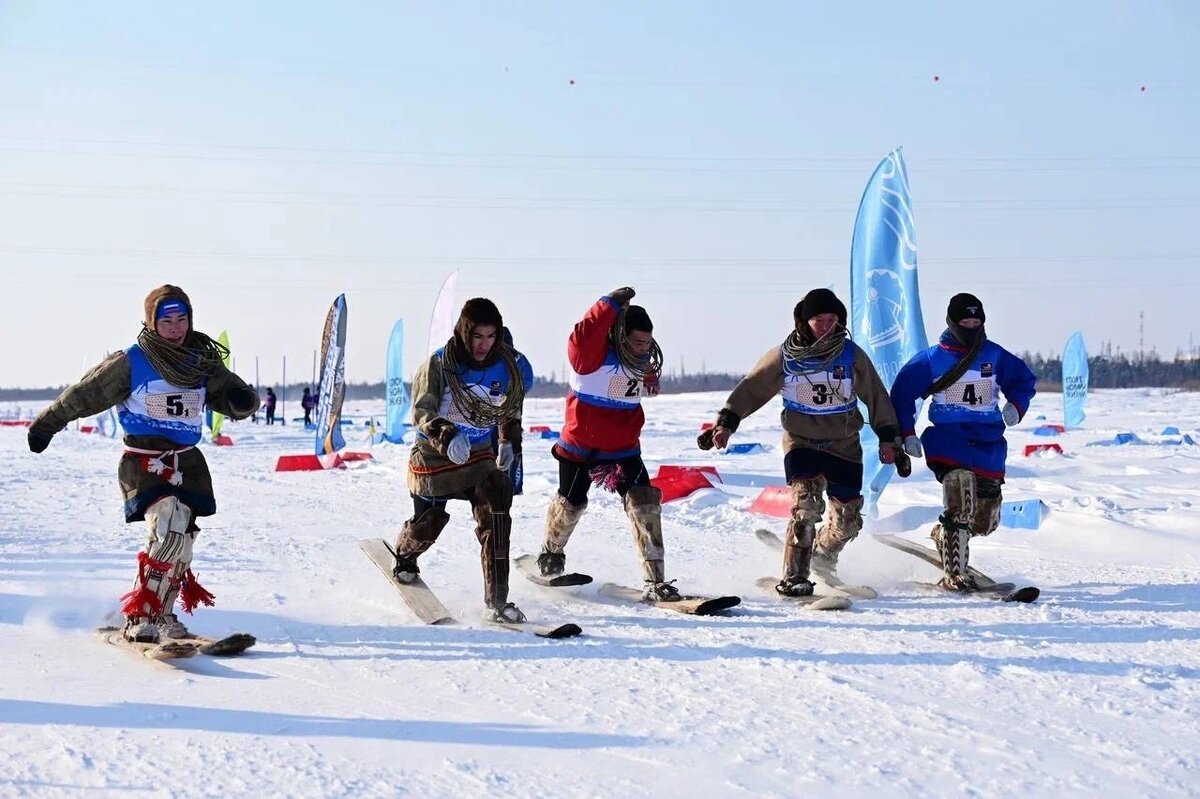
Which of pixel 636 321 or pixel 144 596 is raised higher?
pixel 636 321

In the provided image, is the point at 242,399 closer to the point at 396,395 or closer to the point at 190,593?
the point at 190,593

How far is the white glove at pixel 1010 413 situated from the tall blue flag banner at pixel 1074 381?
22.2 metres

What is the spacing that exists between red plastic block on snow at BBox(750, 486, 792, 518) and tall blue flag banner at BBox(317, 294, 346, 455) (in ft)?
29.7

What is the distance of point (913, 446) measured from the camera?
6363 millimetres

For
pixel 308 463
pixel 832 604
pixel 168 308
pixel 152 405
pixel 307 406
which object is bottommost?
pixel 308 463

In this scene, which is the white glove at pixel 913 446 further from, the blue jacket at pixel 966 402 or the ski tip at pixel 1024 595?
the ski tip at pixel 1024 595

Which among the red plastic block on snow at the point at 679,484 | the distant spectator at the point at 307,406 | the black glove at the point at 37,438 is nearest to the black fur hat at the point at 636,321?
the black glove at the point at 37,438

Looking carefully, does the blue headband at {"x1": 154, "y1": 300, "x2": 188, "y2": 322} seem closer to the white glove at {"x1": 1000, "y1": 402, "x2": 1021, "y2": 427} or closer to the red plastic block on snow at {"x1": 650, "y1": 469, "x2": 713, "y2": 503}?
the white glove at {"x1": 1000, "y1": 402, "x2": 1021, "y2": 427}

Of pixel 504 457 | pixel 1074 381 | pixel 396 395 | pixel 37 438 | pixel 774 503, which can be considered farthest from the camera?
pixel 1074 381

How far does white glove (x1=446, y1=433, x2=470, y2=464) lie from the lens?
510 centimetres

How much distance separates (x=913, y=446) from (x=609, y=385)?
1.72m

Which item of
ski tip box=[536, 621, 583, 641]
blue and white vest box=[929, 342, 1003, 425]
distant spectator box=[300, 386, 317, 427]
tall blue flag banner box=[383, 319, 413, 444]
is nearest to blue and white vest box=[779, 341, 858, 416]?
blue and white vest box=[929, 342, 1003, 425]

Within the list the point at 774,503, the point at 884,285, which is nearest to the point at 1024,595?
the point at 884,285

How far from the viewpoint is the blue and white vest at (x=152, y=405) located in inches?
192
